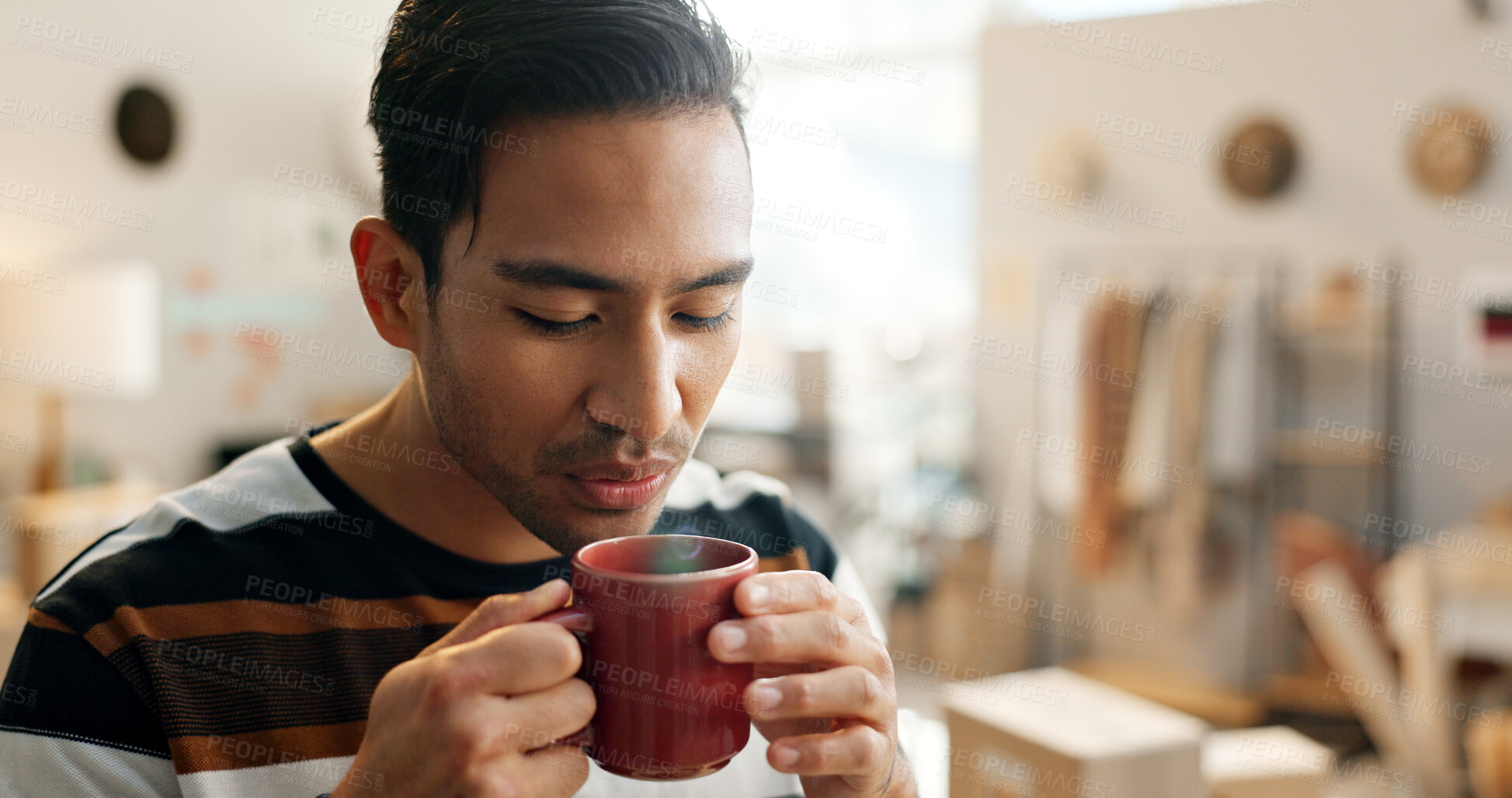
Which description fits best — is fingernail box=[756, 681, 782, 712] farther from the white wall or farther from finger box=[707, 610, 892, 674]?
the white wall

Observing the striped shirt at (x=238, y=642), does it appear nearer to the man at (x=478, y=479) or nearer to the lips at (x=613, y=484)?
the man at (x=478, y=479)

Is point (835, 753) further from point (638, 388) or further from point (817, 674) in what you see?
point (638, 388)

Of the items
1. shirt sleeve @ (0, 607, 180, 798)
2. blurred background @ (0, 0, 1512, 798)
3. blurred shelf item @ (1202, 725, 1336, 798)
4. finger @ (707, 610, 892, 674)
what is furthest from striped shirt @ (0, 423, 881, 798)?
blurred background @ (0, 0, 1512, 798)

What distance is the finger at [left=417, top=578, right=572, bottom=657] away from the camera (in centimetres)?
80

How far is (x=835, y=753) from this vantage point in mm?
862

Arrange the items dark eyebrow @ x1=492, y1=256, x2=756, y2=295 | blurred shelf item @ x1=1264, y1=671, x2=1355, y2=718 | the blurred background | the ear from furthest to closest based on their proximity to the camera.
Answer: blurred shelf item @ x1=1264, y1=671, x2=1355, y2=718, the blurred background, the ear, dark eyebrow @ x1=492, y1=256, x2=756, y2=295

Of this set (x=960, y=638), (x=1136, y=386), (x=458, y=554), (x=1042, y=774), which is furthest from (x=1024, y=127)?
(x=458, y=554)

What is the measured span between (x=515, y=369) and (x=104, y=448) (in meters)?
4.22

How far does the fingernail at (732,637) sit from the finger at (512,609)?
0.12 meters

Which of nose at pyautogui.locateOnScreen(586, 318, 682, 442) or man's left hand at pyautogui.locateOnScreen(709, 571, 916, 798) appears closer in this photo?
man's left hand at pyautogui.locateOnScreen(709, 571, 916, 798)

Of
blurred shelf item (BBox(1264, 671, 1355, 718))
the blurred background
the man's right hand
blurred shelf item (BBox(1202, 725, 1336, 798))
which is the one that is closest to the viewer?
the man's right hand

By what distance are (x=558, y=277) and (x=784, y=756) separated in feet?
1.46

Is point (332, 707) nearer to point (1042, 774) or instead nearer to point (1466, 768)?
point (1042, 774)

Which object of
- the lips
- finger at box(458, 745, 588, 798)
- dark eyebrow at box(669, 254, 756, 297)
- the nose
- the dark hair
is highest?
the dark hair
